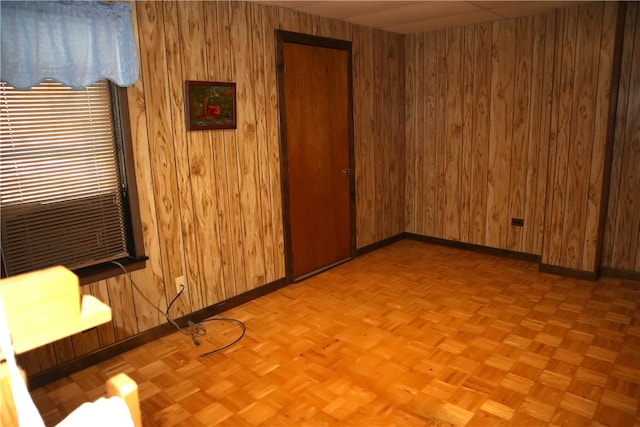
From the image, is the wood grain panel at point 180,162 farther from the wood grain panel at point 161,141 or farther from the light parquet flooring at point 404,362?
the light parquet flooring at point 404,362

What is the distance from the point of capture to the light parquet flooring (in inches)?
85.2

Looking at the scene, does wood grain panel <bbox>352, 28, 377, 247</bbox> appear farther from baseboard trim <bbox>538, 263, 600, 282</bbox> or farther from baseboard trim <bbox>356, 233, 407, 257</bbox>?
baseboard trim <bbox>538, 263, 600, 282</bbox>

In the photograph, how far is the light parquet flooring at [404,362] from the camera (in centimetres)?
216

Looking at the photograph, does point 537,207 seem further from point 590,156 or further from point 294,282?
point 294,282

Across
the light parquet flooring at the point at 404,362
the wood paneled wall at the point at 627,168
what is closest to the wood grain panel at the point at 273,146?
the light parquet flooring at the point at 404,362

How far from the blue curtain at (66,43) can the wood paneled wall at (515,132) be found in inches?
126

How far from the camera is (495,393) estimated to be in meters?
2.27

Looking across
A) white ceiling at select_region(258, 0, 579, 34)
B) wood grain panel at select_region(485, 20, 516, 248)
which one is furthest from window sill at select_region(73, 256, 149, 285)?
wood grain panel at select_region(485, 20, 516, 248)

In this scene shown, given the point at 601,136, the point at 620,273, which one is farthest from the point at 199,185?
the point at 620,273

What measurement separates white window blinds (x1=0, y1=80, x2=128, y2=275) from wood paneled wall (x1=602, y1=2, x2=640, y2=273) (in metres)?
3.79

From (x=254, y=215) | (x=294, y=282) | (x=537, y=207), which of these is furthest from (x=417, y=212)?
(x=254, y=215)

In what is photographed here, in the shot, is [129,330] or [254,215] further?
[254,215]

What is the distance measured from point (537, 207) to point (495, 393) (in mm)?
2347

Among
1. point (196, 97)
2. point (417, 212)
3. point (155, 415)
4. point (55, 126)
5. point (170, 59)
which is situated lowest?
point (155, 415)
